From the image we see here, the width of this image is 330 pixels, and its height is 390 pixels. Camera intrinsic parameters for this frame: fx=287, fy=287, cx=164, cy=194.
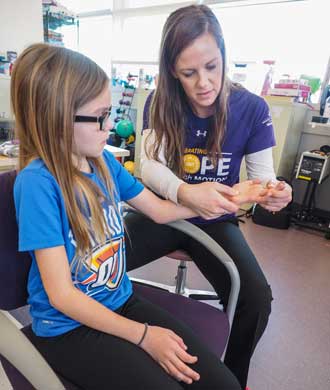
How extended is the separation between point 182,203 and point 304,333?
1.05 m

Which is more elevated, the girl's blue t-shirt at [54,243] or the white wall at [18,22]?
the white wall at [18,22]

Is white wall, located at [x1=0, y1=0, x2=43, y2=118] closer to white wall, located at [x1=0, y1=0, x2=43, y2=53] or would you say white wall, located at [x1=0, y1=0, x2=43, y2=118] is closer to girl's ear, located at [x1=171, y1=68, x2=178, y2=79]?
white wall, located at [x1=0, y1=0, x2=43, y2=53]

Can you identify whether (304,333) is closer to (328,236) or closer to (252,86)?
(328,236)

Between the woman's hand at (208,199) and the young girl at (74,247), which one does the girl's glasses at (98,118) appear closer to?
the young girl at (74,247)

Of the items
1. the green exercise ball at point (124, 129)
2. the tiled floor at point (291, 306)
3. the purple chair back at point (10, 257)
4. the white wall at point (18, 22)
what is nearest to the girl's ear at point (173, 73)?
the purple chair back at point (10, 257)

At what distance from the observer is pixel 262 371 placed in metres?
1.21

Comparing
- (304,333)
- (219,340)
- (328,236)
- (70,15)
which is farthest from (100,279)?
(328,236)

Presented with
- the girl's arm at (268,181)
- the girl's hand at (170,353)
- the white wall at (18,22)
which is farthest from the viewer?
the white wall at (18,22)

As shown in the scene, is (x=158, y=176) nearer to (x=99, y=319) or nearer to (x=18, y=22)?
(x=99, y=319)

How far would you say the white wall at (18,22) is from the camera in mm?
2191

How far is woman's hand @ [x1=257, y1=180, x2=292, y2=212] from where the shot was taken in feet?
3.08

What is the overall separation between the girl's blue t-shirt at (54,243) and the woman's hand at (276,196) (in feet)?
1.65

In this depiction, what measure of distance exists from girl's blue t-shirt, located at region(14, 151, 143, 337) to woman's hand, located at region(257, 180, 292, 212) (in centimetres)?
50

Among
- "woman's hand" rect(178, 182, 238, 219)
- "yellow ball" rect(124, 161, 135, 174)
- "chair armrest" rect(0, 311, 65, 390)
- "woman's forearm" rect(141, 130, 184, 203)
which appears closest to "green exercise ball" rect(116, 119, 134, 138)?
"yellow ball" rect(124, 161, 135, 174)
